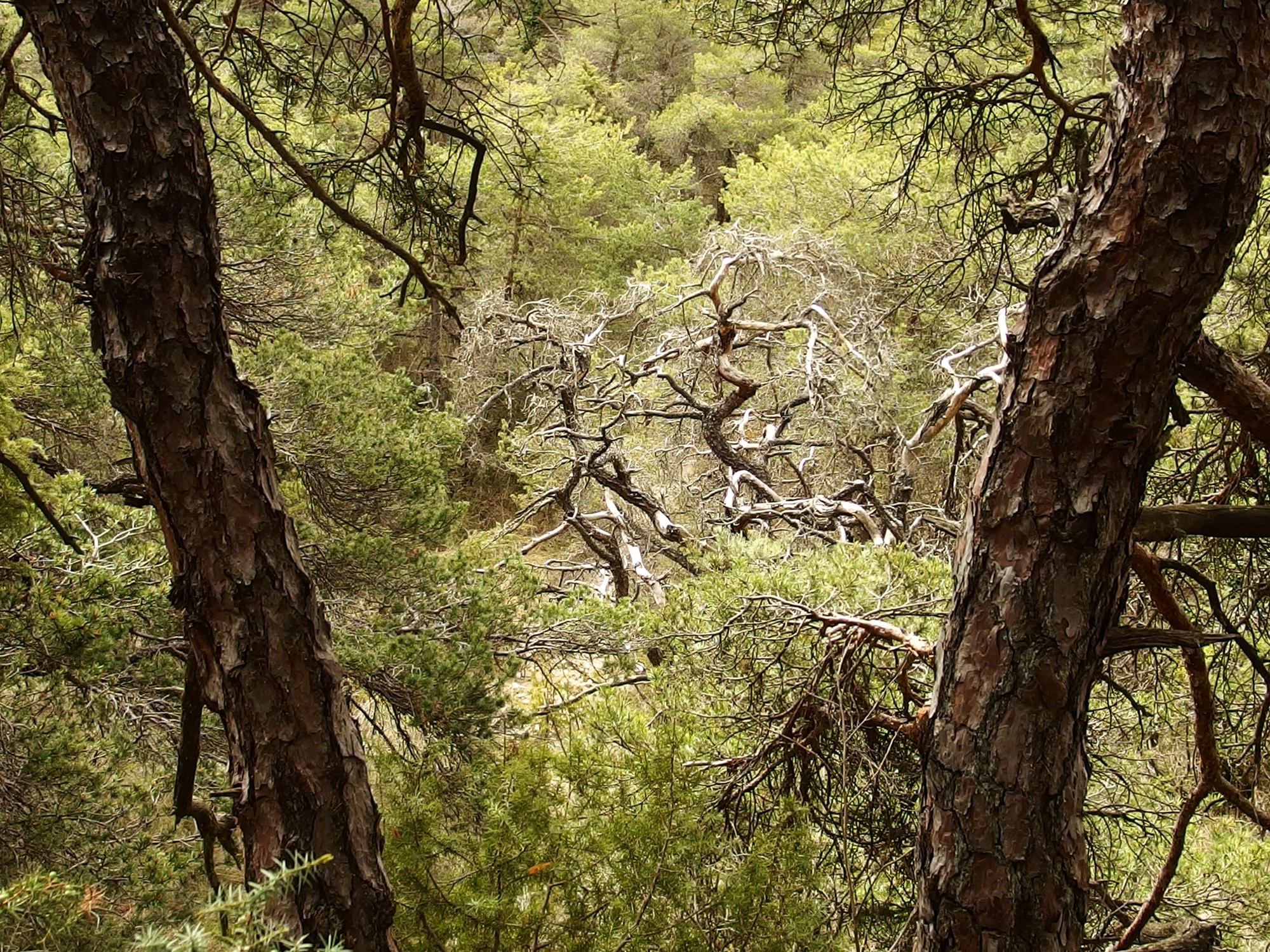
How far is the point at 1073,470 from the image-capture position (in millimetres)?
1966

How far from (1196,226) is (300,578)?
6.43 feet

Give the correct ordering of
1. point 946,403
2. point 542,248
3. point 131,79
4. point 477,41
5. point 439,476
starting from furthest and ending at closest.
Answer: point 542,248 → point 477,41 → point 946,403 → point 439,476 → point 131,79

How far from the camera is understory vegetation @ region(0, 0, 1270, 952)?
2.91 m

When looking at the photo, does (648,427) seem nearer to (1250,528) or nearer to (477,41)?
(477,41)

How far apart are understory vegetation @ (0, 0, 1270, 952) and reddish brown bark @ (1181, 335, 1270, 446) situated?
A: 92mm

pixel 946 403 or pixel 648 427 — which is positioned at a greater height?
pixel 648 427

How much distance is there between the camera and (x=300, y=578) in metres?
2.22

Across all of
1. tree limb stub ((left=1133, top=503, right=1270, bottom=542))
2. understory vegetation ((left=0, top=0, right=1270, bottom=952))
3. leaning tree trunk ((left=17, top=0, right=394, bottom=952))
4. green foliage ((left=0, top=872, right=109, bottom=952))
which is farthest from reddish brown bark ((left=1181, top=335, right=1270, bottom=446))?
green foliage ((left=0, top=872, right=109, bottom=952))

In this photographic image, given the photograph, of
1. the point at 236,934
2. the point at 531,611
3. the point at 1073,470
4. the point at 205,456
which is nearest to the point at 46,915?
the point at 205,456

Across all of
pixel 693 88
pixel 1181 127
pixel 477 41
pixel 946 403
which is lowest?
pixel 1181 127

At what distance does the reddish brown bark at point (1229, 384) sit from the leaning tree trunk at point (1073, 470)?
11.6 inches

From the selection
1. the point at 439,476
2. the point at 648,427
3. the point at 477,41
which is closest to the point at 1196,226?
the point at 439,476

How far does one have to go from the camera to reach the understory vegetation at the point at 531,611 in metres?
2.91

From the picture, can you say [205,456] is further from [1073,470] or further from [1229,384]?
[1229,384]
